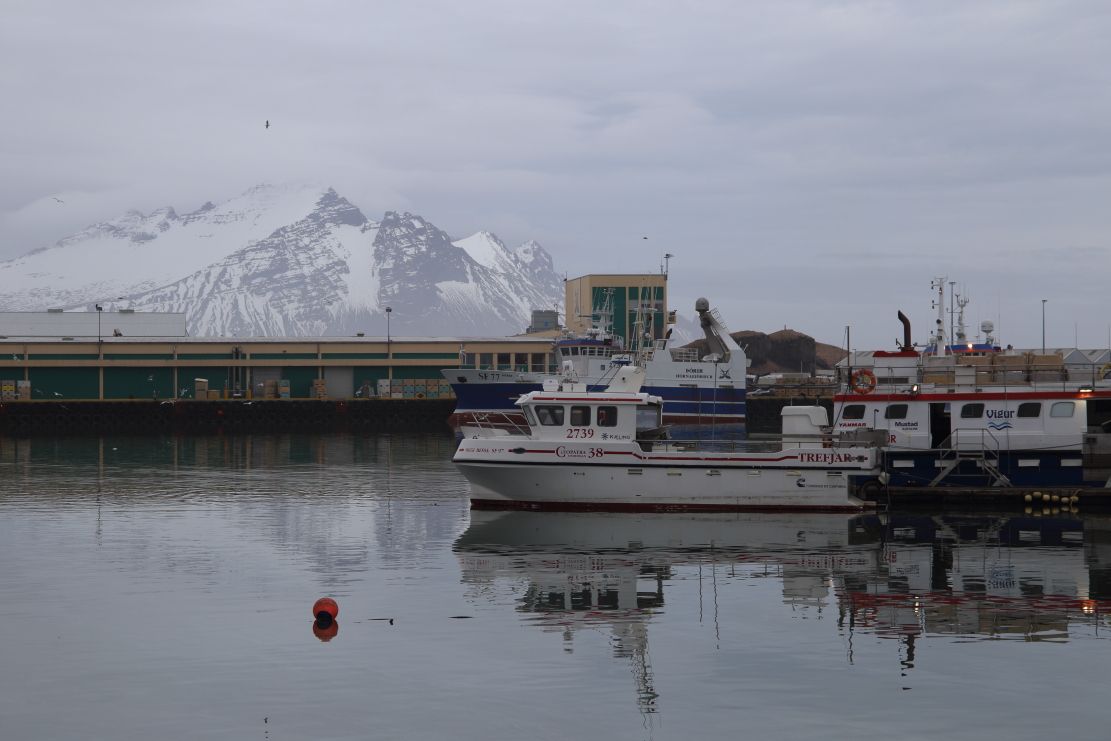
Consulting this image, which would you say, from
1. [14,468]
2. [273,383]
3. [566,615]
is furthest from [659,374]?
[566,615]

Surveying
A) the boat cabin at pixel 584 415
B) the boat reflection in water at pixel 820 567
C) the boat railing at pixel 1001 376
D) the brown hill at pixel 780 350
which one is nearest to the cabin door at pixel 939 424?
the boat railing at pixel 1001 376

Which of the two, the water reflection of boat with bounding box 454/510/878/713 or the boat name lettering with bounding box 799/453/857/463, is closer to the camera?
the water reflection of boat with bounding box 454/510/878/713

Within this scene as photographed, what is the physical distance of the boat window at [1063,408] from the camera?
40750 mm

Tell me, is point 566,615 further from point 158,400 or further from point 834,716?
point 158,400

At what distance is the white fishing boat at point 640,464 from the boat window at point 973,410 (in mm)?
4181

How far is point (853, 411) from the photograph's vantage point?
4297 cm

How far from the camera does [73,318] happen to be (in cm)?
15000

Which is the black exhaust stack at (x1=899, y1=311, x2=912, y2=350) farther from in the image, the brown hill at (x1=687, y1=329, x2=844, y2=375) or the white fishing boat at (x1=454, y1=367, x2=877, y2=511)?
the brown hill at (x1=687, y1=329, x2=844, y2=375)

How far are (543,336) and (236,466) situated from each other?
8524 cm

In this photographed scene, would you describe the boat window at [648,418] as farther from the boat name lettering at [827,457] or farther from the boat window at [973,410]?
the boat window at [973,410]

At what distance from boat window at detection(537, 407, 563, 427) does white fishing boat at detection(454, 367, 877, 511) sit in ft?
0.10

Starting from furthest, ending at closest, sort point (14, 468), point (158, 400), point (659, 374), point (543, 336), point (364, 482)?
point (543, 336) → point (158, 400) → point (659, 374) → point (14, 468) → point (364, 482)

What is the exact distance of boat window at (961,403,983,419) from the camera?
4162cm

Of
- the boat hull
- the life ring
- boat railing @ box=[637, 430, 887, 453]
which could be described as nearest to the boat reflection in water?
the boat hull
